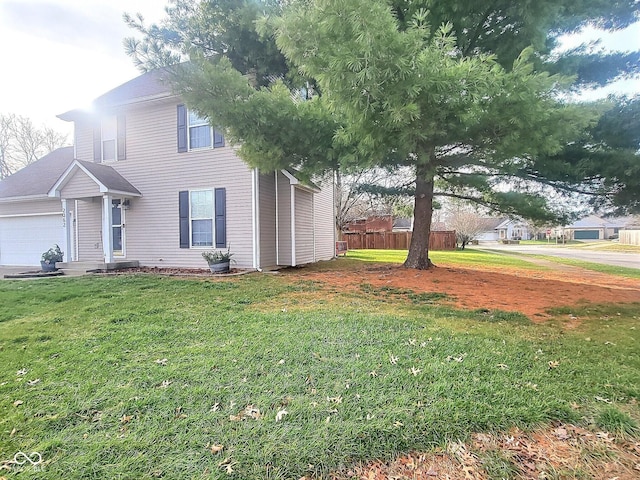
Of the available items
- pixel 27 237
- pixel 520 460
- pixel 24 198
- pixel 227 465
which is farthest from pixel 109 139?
pixel 520 460

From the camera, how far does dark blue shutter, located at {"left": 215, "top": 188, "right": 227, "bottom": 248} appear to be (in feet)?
33.1

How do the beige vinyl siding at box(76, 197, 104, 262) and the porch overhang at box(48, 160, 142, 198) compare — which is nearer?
the porch overhang at box(48, 160, 142, 198)

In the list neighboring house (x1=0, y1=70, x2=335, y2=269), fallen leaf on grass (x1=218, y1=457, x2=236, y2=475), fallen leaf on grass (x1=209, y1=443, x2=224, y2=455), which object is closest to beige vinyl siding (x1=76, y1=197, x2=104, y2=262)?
neighboring house (x1=0, y1=70, x2=335, y2=269)

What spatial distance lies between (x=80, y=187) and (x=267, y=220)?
570 centimetres

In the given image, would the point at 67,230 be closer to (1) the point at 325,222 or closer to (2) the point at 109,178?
(2) the point at 109,178

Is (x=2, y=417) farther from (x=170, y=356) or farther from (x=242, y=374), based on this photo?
(x=242, y=374)

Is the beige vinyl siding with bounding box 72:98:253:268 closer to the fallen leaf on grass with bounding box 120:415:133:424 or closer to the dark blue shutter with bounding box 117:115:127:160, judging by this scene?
the dark blue shutter with bounding box 117:115:127:160

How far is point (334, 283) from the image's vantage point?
790cm

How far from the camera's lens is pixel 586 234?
57.9 metres

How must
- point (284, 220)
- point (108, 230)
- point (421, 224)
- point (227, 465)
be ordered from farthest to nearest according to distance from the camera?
point (284, 220)
point (108, 230)
point (421, 224)
point (227, 465)

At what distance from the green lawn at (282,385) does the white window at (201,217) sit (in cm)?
541

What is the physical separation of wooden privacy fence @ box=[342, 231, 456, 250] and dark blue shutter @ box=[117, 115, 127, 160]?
18.0m

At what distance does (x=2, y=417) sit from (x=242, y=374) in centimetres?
166

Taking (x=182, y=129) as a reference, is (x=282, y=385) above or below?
below
